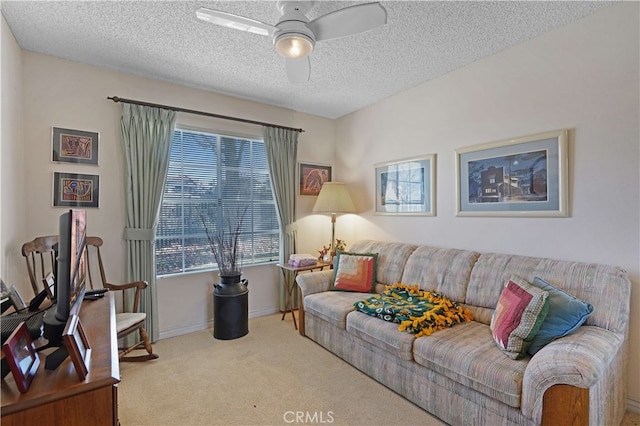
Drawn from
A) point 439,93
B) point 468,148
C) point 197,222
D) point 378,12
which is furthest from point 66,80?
point 468,148

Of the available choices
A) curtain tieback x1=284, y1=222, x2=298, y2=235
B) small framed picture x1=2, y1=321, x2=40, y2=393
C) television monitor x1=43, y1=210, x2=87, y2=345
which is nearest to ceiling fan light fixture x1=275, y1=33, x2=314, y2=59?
television monitor x1=43, y1=210, x2=87, y2=345

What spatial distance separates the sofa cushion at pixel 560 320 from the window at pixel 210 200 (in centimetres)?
288

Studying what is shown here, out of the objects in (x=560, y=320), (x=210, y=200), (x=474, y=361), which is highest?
(x=210, y=200)

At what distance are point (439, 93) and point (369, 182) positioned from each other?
129 cm

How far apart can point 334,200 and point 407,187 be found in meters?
0.88

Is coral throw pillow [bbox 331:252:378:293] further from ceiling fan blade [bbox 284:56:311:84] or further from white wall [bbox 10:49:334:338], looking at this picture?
ceiling fan blade [bbox 284:56:311:84]

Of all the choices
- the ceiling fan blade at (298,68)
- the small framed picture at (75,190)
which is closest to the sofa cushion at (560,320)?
the ceiling fan blade at (298,68)

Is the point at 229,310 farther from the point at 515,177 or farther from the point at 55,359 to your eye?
the point at 515,177

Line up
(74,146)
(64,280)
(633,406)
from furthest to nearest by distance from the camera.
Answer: (74,146) < (633,406) < (64,280)

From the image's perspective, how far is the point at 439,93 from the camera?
310cm

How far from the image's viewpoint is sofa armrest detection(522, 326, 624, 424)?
4.57ft

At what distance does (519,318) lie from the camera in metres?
1.82

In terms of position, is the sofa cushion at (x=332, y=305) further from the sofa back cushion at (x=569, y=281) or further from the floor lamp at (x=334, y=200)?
the sofa back cushion at (x=569, y=281)

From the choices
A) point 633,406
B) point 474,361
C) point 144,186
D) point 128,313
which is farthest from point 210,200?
point 633,406
